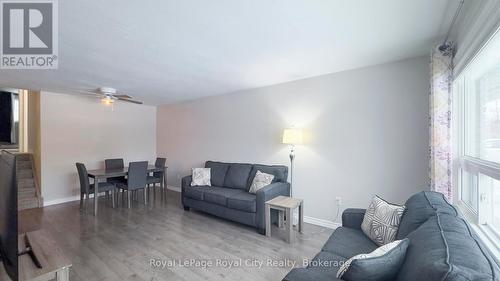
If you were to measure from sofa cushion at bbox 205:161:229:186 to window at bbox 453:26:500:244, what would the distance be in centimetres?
344

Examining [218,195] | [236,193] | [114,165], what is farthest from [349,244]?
[114,165]

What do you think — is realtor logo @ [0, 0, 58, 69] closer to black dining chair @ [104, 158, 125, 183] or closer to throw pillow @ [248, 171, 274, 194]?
black dining chair @ [104, 158, 125, 183]

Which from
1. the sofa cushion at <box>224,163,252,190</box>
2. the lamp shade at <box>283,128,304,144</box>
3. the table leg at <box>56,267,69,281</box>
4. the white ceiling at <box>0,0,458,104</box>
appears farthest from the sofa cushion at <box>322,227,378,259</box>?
the sofa cushion at <box>224,163,252,190</box>

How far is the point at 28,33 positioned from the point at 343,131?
3.81 metres

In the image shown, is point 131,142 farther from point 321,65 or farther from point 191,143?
point 321,65

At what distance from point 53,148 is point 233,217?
414cm

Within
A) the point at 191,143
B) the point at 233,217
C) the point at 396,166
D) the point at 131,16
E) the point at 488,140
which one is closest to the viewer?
the point at 488,140

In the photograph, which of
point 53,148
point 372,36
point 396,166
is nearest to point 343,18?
point 372,36

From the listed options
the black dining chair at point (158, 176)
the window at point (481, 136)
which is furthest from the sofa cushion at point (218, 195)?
the window at point (481, 136)

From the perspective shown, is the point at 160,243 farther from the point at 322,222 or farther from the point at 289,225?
the point at 322,222

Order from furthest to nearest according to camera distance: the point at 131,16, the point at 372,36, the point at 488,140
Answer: the point at 372,36, the point at 131,16, the point at 488,140

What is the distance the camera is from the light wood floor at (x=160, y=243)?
234 cm

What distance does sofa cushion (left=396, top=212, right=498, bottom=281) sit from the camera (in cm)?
83

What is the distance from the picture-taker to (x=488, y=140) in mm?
1700
